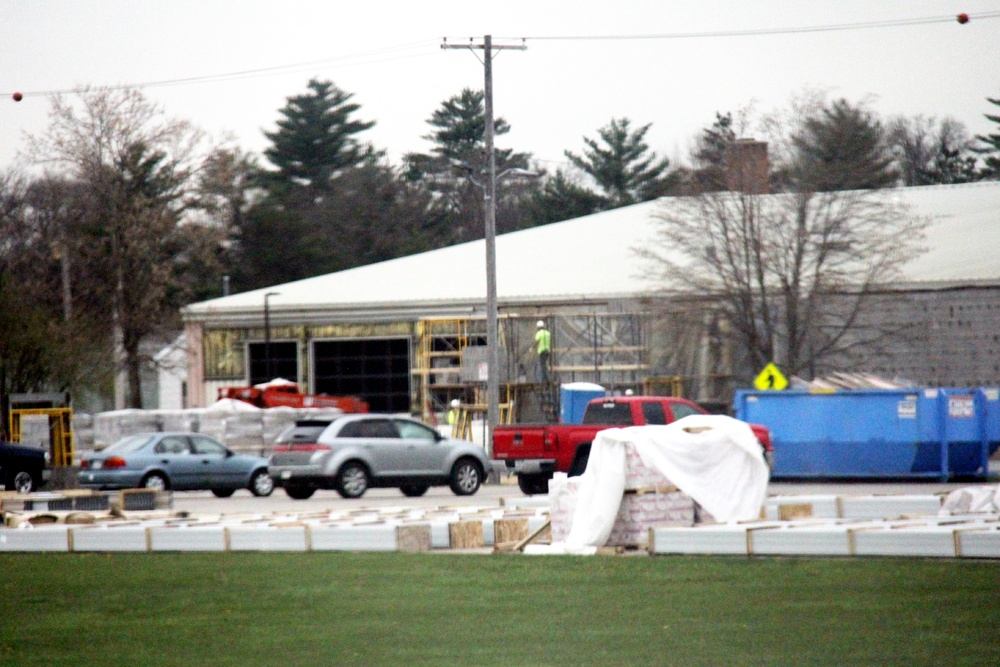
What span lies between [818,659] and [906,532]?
5.65 metres

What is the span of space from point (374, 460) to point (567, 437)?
3463 mm

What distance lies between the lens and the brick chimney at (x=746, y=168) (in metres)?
43.3

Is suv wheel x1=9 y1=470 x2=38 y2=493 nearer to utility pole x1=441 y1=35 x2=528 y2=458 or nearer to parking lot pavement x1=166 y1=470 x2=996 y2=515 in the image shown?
parking lot pavement x1=166 y1=470 x2=996 y2=515

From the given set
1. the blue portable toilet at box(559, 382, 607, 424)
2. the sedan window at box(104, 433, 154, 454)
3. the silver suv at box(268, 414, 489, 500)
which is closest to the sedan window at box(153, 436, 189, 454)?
the sedan window at box(104, 433, 154, 454)

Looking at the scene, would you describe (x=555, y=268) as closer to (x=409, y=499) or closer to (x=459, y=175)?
(x=409, y=499)

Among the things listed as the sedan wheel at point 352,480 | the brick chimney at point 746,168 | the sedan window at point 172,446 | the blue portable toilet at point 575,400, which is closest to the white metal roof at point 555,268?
the brick chimney at point 746,168

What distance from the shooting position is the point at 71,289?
65.4 meters

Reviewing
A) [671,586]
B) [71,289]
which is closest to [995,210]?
[71,289]

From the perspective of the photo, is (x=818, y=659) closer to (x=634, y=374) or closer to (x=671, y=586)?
(x=671, y=586)

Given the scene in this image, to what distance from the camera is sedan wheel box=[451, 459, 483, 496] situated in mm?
28516

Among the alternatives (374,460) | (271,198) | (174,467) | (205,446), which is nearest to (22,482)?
(205,446)

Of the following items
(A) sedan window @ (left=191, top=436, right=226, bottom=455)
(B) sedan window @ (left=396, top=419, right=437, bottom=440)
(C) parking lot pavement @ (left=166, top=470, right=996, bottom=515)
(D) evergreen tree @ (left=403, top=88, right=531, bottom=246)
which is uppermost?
(D) evergreen tree @ (left=403, top=88, right=531, bottom=246)

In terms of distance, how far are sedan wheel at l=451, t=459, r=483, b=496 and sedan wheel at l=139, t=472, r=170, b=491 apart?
5521 mm

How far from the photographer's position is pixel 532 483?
28.0m
